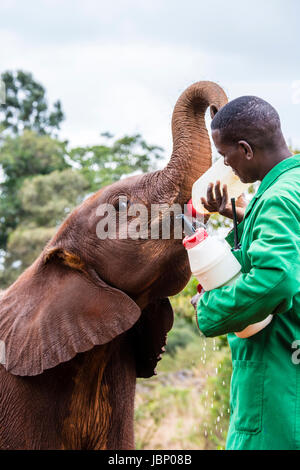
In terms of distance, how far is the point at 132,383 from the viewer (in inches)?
166

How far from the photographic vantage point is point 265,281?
2.11m

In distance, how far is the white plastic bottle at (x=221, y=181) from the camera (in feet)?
10.7

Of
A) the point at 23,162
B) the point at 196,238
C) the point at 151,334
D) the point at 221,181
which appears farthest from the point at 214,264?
the point at 23,162

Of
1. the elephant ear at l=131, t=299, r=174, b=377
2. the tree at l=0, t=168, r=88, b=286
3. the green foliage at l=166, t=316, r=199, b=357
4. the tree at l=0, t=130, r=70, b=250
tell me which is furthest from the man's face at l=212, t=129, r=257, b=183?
the tree at l=0, t=130, r=70, b=250

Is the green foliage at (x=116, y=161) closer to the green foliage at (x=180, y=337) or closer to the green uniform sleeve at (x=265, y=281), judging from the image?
the green foliage at (x=180, y=337)

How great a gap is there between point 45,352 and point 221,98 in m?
1.60

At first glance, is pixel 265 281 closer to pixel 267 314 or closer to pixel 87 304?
pixel 267 314

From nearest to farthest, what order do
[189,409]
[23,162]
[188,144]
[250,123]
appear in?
[250,123] < [188,144] < [189,409] < [23,162]

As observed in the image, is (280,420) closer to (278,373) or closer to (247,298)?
(278,373)

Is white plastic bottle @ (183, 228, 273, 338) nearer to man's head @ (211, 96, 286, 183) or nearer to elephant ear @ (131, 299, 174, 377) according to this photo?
man's head @ (211, 96, 286, 183)

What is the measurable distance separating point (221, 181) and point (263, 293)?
1225mm

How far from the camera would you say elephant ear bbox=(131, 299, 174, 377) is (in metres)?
4.06

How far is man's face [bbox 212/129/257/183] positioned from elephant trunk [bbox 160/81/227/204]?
110 cm

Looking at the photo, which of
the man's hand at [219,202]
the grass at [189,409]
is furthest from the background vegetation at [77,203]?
the man's hand at [219,202]
